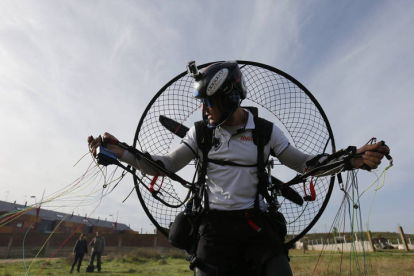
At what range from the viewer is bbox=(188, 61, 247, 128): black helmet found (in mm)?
2287

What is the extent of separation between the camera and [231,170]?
2152 mm

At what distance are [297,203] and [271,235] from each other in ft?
2.52

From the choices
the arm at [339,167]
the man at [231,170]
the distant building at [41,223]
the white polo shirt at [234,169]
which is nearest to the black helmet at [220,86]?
the man at [231,170]

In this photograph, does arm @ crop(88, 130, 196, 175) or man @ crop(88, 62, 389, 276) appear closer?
man @ crop(88, 62, 389, 276)

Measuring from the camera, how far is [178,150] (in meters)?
2.43

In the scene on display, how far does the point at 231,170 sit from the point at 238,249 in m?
0.58

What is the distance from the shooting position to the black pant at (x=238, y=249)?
189 cm

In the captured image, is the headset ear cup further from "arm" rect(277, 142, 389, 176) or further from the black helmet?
"arm" rect(277, 142, 389, 176)

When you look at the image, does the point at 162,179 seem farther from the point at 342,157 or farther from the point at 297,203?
the point at 342,157

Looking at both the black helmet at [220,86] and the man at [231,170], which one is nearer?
the man at [231,170]

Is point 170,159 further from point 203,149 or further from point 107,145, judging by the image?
point 107,145

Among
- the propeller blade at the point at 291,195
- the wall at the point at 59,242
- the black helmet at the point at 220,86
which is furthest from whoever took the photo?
the wall at the point at 59,242

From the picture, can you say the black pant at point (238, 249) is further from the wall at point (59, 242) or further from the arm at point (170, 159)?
the wall at point (59, 242)

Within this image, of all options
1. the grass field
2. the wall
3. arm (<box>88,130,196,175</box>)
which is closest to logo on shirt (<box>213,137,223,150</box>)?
→ arm (<box>88,130,196,175</box>)
